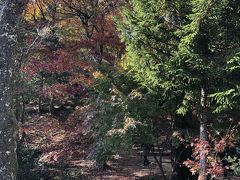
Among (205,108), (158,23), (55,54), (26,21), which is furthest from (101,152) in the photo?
(26,21)

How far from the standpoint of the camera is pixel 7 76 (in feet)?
14.6

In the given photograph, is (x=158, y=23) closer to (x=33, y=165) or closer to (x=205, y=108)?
(x=205, y=108)

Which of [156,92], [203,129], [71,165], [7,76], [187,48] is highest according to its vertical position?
[187,48]

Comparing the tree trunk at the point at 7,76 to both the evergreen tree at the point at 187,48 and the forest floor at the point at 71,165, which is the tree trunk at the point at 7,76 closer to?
the evergreen tree at the point at 187,48

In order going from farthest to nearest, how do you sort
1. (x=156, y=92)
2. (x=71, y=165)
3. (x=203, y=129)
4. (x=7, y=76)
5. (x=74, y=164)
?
Result: 1. (x=74, y=164)
2. (x=71, y=165)
3. (x=156, y=92)
4. (x=203, y=129)
5. (x=7, y=76)

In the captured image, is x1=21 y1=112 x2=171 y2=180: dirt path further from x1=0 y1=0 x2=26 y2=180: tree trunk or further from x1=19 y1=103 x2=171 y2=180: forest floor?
x1=0 y1=0 x2=26 y2=180: tree trunk

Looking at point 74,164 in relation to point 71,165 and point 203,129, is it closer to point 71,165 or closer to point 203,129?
point 71,165

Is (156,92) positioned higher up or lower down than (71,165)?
higher up

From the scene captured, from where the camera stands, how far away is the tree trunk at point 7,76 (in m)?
4.44

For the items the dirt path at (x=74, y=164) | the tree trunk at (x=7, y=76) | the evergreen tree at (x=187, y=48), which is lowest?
the dirt path at (x=74, y=164)

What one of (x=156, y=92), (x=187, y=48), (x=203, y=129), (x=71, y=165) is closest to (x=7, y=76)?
(x=187, y=48)

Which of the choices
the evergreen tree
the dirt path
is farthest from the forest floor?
the evergreen tree

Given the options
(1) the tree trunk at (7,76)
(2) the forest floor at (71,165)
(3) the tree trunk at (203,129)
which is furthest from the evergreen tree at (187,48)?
(1) the tree trunk at (7,76)

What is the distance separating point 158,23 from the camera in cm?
1041
